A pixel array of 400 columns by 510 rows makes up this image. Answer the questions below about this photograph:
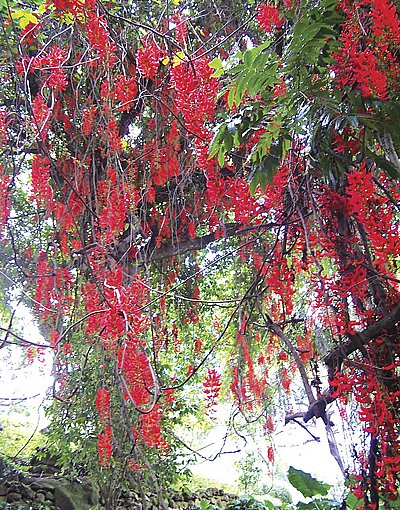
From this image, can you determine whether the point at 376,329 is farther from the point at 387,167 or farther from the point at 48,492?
the point at 48,492

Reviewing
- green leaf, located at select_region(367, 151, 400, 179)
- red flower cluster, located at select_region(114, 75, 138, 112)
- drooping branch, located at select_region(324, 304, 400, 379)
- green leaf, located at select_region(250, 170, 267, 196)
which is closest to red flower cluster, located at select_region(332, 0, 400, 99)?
green leaf, located at select_region(367, 151, 400, 179)

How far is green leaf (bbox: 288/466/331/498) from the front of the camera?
107 inches

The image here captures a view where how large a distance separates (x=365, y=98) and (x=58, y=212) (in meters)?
2.13

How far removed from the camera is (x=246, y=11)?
276 centimetres

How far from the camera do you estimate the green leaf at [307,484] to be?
271cm

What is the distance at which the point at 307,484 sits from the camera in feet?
9.02

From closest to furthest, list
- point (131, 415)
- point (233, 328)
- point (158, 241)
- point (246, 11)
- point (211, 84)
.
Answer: point (211, 84)
point (131, 415)
point (246, 11)
point (158, 241)
point (233, 328)

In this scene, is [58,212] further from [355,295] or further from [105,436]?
[355,295]

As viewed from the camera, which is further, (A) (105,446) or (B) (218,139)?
(A) (105,446)

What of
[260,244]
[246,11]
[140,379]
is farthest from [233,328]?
[246,11]

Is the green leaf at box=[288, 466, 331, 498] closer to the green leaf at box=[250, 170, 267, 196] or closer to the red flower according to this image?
the green leaf at box=[250, 170, 267, 196]

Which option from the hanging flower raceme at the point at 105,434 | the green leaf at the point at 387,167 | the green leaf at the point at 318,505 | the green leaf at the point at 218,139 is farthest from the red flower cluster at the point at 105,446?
the green leaf at the point at 387,167

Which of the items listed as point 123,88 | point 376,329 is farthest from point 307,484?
point 123,88

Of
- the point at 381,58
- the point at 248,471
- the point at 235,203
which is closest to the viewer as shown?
the point at 381,58
